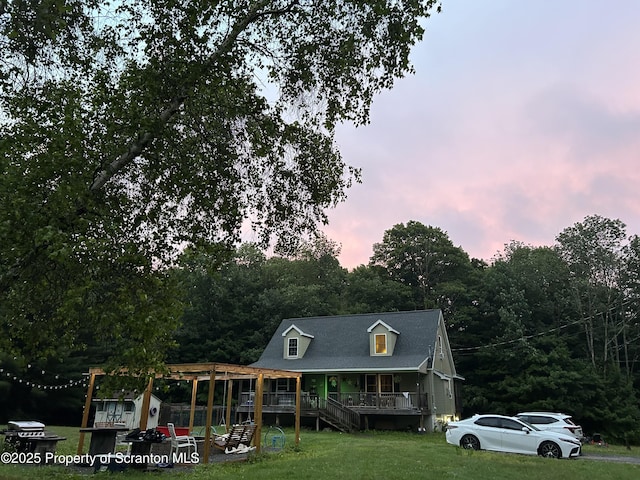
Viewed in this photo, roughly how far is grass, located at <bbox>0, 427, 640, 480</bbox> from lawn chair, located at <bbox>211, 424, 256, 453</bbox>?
944 mm

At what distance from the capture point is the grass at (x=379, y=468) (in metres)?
9.98

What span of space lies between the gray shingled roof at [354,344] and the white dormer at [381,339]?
36 cm

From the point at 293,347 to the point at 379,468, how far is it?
18328mm

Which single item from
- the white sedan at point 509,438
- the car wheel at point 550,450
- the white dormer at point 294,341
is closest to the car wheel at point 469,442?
the white sedan at point 509,438

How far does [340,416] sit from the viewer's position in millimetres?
23859

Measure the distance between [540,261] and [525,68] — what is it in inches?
1211

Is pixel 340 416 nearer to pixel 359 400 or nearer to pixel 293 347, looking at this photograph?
pixel 359 400

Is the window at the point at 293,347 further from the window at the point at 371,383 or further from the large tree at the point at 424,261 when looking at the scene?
the large tree at the point at 424,261

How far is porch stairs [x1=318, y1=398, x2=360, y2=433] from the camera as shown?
23.7 metres

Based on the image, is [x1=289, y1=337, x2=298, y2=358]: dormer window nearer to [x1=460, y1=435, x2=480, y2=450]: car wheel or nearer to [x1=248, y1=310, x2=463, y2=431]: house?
[x1=248, y1=310, x2=463, y2=431]: house

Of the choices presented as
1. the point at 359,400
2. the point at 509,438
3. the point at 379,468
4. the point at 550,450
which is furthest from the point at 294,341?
the point at 379,468

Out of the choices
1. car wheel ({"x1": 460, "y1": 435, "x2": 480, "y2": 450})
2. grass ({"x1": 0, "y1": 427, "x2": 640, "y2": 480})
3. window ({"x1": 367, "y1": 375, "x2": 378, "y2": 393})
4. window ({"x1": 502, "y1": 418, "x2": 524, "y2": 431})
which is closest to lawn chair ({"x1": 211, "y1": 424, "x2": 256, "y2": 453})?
grass ({"x1": 0, "y1": 427, "x2": 640, "y2": 480})

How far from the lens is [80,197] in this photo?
5.74 metres

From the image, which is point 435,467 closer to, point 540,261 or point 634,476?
point 634,476
